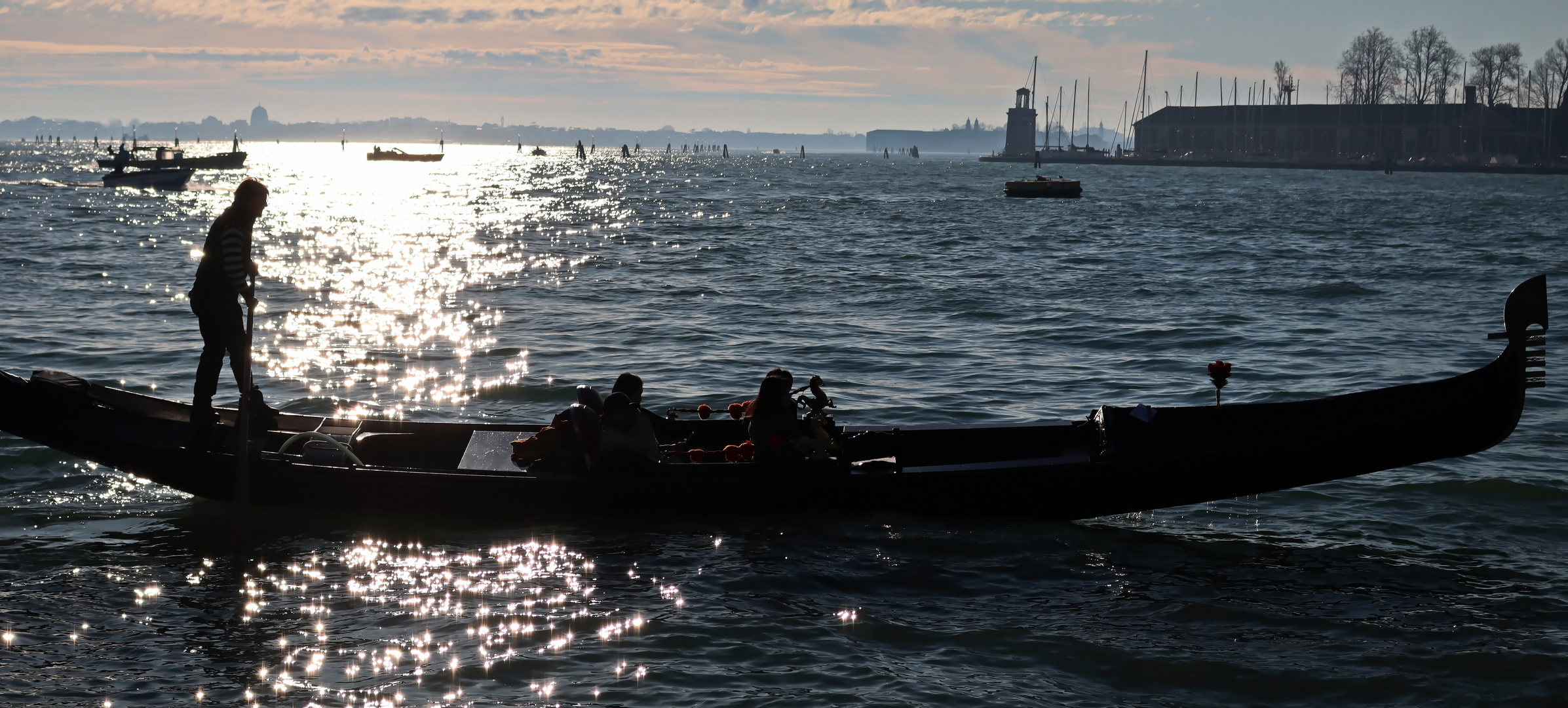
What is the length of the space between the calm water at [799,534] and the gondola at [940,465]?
272 millimetres

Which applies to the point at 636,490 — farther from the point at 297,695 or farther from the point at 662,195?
the point at 662,195

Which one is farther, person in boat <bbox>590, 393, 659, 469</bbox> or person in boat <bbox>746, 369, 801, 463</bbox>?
person in boat <bbox>746, 369, 801, 463</bbox>

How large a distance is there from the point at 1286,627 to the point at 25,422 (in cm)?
931

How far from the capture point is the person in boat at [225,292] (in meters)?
8.88

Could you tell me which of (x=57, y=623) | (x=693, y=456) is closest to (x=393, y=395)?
(x=693, y=456)

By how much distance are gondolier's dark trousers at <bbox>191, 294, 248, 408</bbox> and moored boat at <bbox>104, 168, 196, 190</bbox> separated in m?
69.9

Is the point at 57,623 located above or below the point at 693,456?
below

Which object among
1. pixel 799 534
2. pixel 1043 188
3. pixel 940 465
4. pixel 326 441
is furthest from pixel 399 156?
pixel 799 534

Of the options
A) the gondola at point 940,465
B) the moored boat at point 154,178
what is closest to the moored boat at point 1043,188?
the moored boat at point 154,178

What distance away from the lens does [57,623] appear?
7.55 metres

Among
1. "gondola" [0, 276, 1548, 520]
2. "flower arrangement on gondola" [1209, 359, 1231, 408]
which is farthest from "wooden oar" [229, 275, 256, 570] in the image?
"flower arrangement on gondola" [1209, 359, 1231, 408]

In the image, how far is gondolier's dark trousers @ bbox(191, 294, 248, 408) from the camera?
9242 mm

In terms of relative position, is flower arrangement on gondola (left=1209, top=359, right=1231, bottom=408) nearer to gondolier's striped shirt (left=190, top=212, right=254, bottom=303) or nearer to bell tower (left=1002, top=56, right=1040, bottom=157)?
gondolier's striped shirt (left=190, top=212, right=254, bottom=303)

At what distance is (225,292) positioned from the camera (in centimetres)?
924
